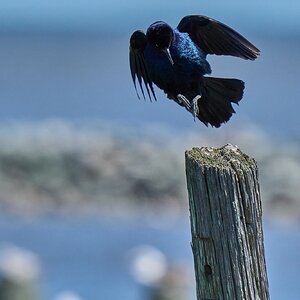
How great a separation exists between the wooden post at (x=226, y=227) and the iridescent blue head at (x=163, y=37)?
1980 millimetres

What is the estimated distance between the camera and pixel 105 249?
11.0m

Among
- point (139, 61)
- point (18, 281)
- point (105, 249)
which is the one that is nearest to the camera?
point (18, 281)

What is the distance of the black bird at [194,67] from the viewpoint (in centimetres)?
598

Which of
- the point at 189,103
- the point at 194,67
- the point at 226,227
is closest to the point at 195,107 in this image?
the point at 189,103

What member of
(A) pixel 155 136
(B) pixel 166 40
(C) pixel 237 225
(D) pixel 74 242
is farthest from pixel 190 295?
(A) pixel 155 136

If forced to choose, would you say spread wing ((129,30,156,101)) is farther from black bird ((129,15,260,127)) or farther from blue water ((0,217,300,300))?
blue water ((0,217,300,300))

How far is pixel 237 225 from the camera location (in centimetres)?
404

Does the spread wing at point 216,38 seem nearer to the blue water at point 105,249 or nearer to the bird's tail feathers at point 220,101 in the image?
the bird's tail feathers at point 220,101

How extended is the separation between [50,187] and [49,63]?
45.1 ft

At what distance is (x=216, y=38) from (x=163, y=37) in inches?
9.8

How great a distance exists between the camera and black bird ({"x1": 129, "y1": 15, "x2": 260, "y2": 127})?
19.6ft

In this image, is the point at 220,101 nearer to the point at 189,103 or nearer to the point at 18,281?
the point at 189,103

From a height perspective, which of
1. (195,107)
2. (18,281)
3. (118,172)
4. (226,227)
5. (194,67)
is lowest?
(226,227)

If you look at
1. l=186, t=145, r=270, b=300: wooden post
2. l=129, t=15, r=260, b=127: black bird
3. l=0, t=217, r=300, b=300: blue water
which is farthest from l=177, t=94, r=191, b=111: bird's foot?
l=0, t=217, r=300, b=300: blue water
